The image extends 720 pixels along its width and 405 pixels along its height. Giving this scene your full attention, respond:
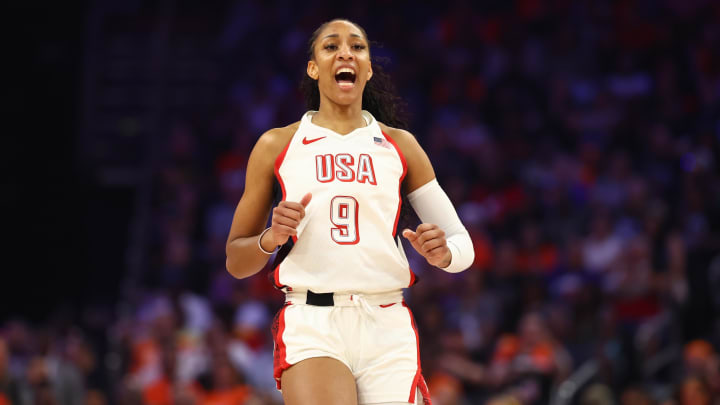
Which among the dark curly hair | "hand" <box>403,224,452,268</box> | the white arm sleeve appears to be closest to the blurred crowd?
the dark curly hair

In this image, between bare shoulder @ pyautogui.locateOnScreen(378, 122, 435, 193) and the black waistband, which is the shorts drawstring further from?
bare shoulder @ pyautogui.locateOnScreen(378, 122, 435, 193)

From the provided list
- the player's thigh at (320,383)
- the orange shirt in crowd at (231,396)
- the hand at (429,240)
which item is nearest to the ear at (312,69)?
the hand at (429,240)

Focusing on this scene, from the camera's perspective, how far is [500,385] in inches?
295

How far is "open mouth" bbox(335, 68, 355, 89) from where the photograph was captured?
3.79m

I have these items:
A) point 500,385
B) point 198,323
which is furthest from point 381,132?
point 198,323

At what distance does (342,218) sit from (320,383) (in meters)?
0.62

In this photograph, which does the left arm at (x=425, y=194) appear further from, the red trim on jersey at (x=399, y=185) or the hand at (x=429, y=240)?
the hand at (x=429, y=240)

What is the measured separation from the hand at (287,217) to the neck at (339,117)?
51 centimetres

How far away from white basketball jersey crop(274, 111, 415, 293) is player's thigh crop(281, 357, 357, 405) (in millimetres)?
284

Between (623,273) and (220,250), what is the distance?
4.51 m

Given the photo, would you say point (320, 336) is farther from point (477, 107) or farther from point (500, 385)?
point (477, 107)

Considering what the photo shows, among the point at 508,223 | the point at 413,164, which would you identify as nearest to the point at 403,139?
the point at 413,164

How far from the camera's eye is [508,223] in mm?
9641

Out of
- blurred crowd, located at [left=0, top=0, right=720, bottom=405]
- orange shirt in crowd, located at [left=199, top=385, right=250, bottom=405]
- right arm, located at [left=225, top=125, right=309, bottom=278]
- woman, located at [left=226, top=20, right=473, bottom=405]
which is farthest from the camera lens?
orange shirt in crowd, located at [left=199, top=385, right=250, bottom=405]
